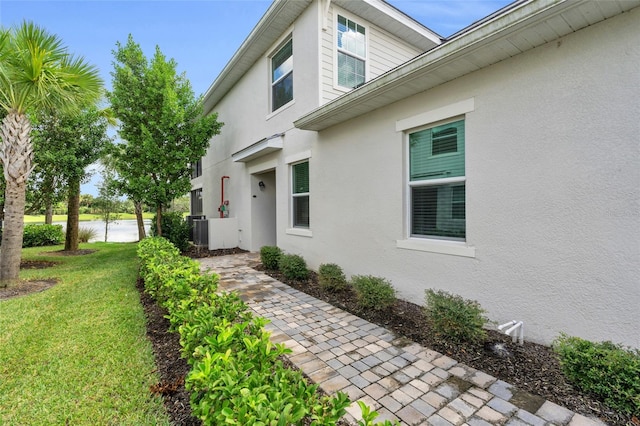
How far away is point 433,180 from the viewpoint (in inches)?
174

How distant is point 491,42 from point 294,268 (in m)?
5.05

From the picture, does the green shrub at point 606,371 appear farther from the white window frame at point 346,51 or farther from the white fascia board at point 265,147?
the white fascia board at point 265,147

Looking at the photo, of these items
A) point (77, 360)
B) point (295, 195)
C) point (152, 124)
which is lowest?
point (77, 360)

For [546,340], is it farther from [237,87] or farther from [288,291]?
[237,87]

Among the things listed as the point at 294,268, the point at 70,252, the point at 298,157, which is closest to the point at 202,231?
the point at 70,252

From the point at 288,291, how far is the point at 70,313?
3474mm

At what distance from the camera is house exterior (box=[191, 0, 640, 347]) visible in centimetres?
280

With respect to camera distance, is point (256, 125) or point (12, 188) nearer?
point (12, 188)

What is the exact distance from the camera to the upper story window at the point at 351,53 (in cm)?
687

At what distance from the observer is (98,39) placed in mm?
10094

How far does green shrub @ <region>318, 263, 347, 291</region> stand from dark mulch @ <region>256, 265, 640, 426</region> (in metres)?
0.75

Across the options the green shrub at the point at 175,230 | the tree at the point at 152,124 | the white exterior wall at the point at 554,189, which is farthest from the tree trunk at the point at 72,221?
the white exterior wall at the point at 554,189

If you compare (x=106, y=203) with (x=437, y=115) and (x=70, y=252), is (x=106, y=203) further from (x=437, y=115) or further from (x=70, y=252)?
(x=437, y=115)

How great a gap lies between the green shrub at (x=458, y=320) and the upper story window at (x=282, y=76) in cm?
635
